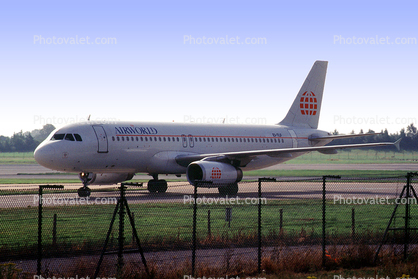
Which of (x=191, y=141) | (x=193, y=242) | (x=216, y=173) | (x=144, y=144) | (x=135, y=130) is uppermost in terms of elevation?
(x=135, y=130)

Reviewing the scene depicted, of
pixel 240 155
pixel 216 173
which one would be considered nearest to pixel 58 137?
pixel 216 173

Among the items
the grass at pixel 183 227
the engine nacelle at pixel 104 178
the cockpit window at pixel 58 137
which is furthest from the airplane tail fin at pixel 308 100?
the grass at pixel 183 227

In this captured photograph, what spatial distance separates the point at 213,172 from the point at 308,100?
15.9 meters

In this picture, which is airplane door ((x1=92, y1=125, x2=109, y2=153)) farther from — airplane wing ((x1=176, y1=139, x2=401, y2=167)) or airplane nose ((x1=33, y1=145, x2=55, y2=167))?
airplane wing ((x1=176, y1=139, x2=401, y2=167))

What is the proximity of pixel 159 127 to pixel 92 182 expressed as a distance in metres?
4.81

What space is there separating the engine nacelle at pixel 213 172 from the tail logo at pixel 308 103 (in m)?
13.7

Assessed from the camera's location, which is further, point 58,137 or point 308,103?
point 308,103

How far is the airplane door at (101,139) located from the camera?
28203 mm

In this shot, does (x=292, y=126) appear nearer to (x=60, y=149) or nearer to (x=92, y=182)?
(x=92, y=182)

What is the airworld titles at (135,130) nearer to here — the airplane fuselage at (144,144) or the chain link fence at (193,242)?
the airplane fuselage at (144,144)

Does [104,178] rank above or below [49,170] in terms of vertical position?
above

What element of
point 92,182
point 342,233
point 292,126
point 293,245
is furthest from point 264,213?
point 292,126

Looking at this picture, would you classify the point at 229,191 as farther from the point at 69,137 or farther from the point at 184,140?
the point at 69,137

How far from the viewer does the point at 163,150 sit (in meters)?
31.2
